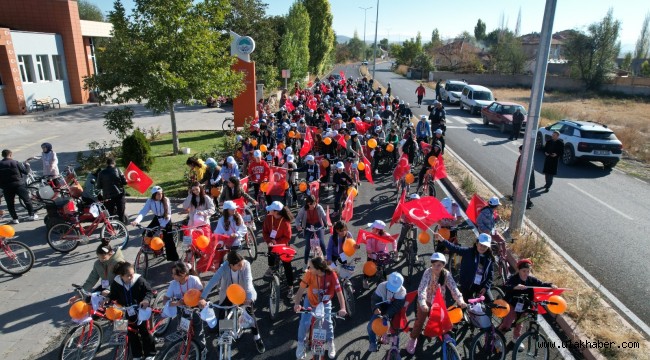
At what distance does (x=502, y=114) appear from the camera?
23.5 metres

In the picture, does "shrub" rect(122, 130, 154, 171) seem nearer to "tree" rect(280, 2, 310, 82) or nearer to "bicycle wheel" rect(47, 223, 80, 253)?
"bicycle wheel" rect(47, 223, 80, 253)

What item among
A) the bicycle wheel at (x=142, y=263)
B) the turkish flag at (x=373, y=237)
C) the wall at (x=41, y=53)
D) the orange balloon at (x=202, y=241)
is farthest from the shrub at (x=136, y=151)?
the wall at (x=41, y=53)

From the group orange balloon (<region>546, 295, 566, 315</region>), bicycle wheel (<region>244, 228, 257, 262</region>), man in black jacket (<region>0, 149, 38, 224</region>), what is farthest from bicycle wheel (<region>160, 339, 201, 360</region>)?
man in black jacket (<region>0, 149, 38, 224</region>)

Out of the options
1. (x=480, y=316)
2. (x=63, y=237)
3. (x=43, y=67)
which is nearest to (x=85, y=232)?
(x=63, y=237)

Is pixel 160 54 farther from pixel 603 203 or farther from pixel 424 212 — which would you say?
pixel 603 203

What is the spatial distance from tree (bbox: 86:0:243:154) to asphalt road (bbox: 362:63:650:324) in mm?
11428

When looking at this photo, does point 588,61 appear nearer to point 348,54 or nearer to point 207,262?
point 207,262

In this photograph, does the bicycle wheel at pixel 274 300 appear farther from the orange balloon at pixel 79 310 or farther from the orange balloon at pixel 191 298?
the orange balloon at pixel 79 310

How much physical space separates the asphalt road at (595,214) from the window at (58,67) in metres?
28.0

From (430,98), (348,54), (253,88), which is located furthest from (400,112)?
(348,54)

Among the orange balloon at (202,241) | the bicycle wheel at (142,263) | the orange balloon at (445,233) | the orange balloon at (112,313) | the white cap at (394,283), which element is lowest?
the bicycle wheel at (142,263)

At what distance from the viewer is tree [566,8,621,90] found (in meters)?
44.6

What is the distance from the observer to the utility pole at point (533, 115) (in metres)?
8.88

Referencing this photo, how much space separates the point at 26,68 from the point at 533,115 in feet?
102
